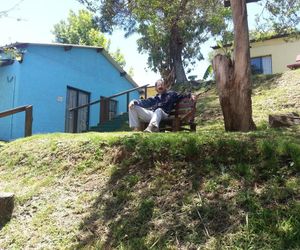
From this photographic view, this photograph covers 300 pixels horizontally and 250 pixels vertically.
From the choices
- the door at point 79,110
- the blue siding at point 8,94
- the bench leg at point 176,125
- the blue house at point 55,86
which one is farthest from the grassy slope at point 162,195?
the door at point 79,110

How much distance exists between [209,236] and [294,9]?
922 centimetres

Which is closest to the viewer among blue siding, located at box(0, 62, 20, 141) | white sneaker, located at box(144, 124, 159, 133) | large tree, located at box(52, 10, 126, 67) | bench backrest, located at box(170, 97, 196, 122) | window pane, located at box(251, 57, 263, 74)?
white sneaker, located at box(144, 124, 159, 133)

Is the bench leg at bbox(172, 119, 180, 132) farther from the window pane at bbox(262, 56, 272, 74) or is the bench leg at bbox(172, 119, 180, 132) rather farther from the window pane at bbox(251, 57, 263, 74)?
the window pane at bbox(262, 56, 272, 74)

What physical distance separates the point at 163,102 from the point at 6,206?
3.76 m

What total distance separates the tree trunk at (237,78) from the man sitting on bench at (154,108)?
4.20 ft

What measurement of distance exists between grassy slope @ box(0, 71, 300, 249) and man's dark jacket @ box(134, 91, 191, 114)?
6.24 feet

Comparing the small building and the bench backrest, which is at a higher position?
the small building

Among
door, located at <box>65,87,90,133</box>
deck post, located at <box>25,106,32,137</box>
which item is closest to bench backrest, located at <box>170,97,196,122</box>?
deck post, located at <box>25,106,32,137</box>

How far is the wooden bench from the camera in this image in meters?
7.55

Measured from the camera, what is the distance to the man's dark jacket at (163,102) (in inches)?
311

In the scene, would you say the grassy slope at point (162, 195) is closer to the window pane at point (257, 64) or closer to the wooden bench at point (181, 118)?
the wooden bench at point (181, 118)

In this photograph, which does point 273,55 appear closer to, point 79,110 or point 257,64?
point 257,64

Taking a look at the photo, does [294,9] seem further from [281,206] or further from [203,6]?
[281,206]

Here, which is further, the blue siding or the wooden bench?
the blue siding
